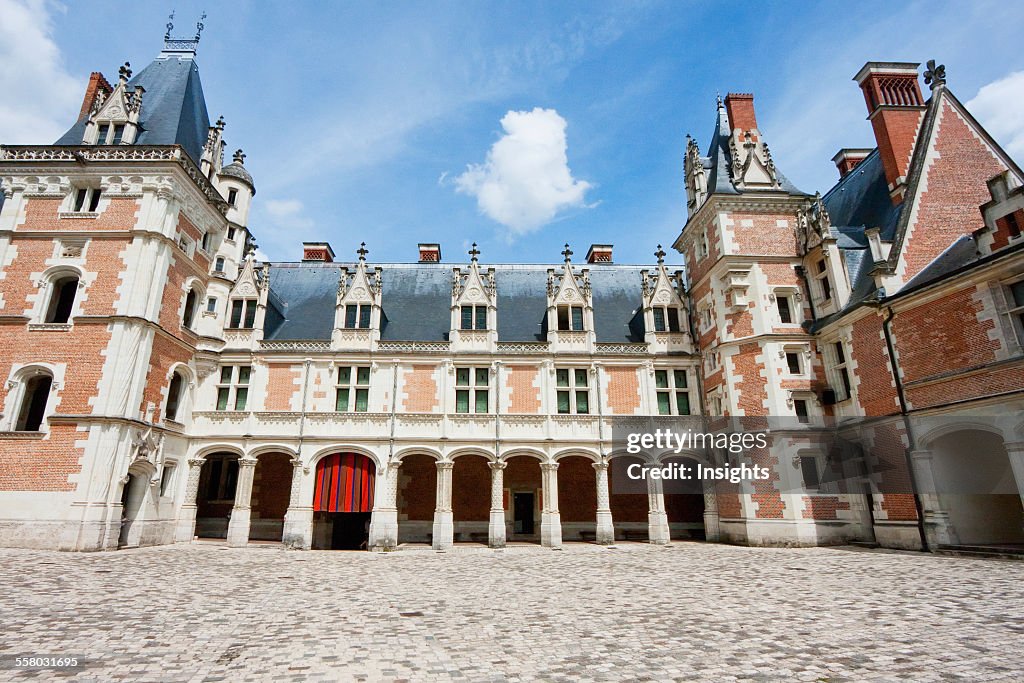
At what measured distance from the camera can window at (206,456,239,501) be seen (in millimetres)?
22766

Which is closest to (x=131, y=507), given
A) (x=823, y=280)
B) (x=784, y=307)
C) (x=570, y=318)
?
(x=570, y=318)

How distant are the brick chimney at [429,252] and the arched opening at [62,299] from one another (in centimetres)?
1447

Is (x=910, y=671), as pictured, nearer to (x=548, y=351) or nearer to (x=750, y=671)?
(x=750, y=671)

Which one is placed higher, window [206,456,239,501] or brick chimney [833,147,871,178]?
brick chimney [833,147,871,178]

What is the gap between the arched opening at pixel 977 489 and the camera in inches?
583

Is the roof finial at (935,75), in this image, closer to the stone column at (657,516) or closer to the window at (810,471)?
the window at (810,471)

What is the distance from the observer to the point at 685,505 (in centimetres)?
2183

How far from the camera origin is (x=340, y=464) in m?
Result: 19.8

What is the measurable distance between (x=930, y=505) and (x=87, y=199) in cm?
2909

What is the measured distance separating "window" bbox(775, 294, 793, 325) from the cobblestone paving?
9.02m

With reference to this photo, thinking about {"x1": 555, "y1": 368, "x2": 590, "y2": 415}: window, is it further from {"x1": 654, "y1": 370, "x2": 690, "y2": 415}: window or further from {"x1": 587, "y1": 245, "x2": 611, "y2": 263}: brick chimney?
{"x1": 587, "y1": 245, "x2": 611, "y2": 263}: brick chimney

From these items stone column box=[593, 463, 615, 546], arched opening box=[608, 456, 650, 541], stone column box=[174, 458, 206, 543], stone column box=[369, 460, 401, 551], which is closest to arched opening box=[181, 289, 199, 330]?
stone column box=[174, 458, 206, 543]

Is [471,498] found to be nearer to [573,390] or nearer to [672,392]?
[573,390]

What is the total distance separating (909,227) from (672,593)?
1517 centimetres
